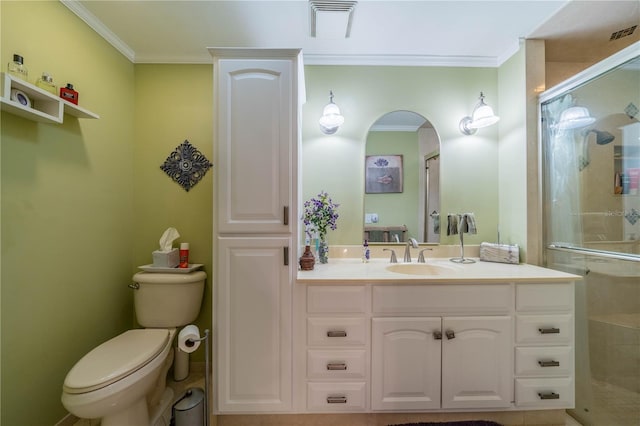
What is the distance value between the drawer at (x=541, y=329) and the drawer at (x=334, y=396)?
37.9 inches

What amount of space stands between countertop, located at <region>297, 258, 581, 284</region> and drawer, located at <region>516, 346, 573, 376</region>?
0.40 meters

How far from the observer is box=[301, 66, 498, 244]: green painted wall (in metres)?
1.94

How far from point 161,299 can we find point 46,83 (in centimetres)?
141

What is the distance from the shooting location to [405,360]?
137 centimetres

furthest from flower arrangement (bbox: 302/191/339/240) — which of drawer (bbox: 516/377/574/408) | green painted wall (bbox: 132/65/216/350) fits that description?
drawer (bbox: 516/377/574/408)

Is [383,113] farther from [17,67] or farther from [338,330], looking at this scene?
[17,67]

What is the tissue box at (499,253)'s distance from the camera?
Result: 1.73 metres

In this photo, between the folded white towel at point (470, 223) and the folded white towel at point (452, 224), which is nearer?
the folded white towel at point (470, 223)

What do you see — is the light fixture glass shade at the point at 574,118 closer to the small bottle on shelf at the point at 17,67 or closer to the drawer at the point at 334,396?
the drawer at the point at 334,396

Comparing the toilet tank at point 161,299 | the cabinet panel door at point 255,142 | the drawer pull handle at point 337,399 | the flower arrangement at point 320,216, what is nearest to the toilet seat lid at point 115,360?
the toilet tank at point 161,299

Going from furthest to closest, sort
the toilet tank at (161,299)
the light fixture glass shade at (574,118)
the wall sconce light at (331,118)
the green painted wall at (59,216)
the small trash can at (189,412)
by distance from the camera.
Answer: the wall sconce light at (331,118)
the toilet tank at (161,299)
the light fixture glass shade at (574,118)
the small trash can at (189,412)
the green painted wall at (59,216)

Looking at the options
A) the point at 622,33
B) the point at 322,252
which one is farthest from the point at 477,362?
the point at 622,33

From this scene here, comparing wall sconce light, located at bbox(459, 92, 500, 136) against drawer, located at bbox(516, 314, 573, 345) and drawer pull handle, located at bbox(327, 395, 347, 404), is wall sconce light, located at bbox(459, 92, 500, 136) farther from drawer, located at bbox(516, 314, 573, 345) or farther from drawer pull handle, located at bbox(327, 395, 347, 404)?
drawer pull handle, located at bbox(327, 395, 347, 404)

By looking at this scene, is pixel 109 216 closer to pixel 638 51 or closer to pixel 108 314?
pixel 108 314
